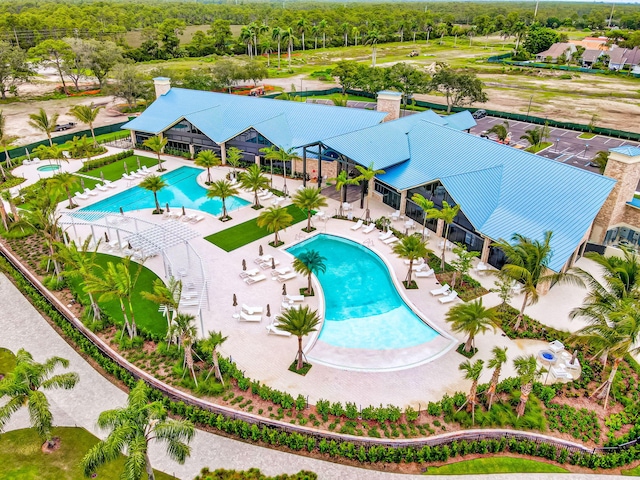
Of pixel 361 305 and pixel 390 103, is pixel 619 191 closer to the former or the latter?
pixel 361 305

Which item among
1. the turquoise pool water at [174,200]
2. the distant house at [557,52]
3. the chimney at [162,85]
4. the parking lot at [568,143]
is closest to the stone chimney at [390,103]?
the turquoise pool water at [174,200]

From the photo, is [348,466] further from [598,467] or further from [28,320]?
[28,320]

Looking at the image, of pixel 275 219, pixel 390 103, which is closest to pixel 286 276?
pixel 275 219

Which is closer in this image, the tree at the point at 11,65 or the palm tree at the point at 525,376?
the palm tree at the point at 525,376

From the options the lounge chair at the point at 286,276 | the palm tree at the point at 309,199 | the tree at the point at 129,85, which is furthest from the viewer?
the tree at the point at 129,85

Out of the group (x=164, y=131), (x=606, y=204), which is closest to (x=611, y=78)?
(x=606, y=204)

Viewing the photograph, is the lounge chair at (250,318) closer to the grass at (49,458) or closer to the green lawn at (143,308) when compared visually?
the green lawn at (143,308)
